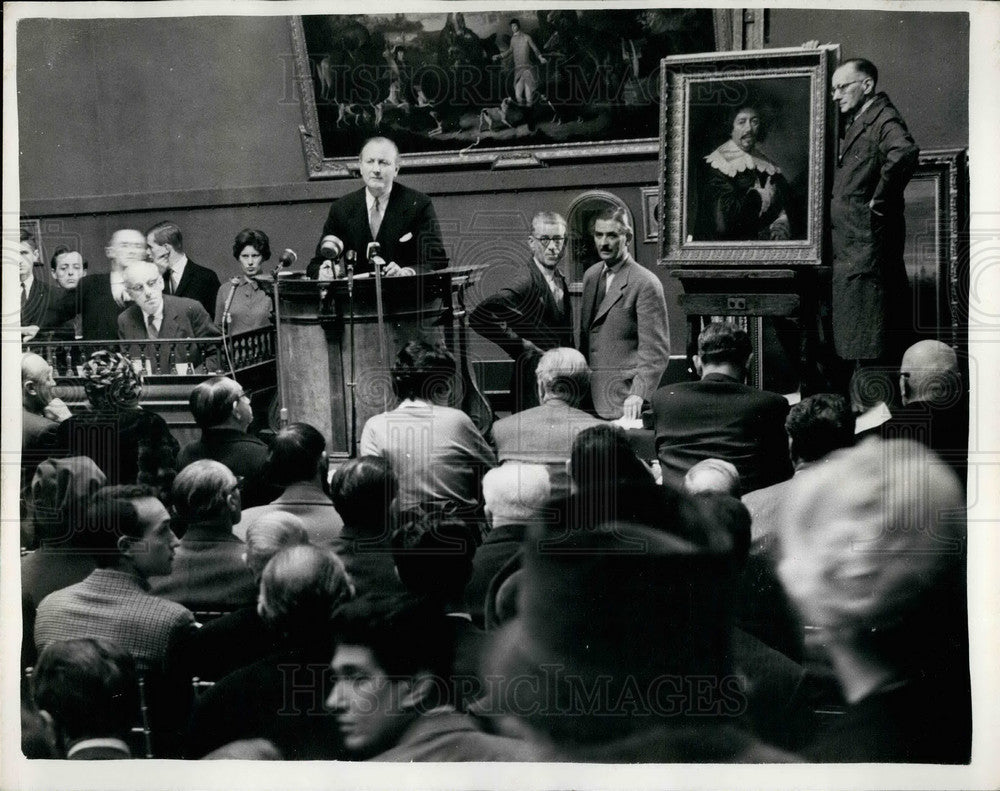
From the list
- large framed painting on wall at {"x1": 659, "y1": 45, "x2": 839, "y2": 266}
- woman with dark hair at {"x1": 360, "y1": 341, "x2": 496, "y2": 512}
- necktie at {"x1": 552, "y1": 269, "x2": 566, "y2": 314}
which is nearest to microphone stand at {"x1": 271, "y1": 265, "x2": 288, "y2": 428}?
woman with dark hair at {"x1": 360, "y1": 341, "x2": 496, "y2": 512}

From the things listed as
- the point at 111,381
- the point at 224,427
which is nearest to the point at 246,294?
the point at 224,427

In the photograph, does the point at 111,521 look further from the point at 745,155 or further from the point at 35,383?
the point at 745,155

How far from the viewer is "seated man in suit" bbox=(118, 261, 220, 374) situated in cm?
590

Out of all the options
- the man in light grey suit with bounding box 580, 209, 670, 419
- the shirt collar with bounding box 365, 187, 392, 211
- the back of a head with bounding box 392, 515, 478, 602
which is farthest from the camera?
the shirt collar with bounding box 365, 187, 392, 211

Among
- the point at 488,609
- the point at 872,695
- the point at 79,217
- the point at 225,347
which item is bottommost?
the point at 872,695

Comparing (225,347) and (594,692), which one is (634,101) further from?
(594,692)

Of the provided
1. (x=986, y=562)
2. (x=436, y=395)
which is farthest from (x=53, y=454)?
(x=986, y=562)

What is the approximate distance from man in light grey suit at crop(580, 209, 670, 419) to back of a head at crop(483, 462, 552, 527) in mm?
441

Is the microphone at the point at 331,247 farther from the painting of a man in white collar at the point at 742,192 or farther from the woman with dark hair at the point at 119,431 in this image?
the painting of a man in white collar at the point at 742,192

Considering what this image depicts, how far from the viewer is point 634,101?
574 centimetres

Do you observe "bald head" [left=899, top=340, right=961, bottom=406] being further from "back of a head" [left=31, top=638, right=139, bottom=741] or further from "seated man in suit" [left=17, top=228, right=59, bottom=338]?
"seated man in suit" [left=17, top=228, right=59, bottom=338]

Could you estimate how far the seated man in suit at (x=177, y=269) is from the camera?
589 cm

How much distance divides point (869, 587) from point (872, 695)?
0.50 metres

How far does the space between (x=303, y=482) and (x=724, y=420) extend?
6.69 ft
